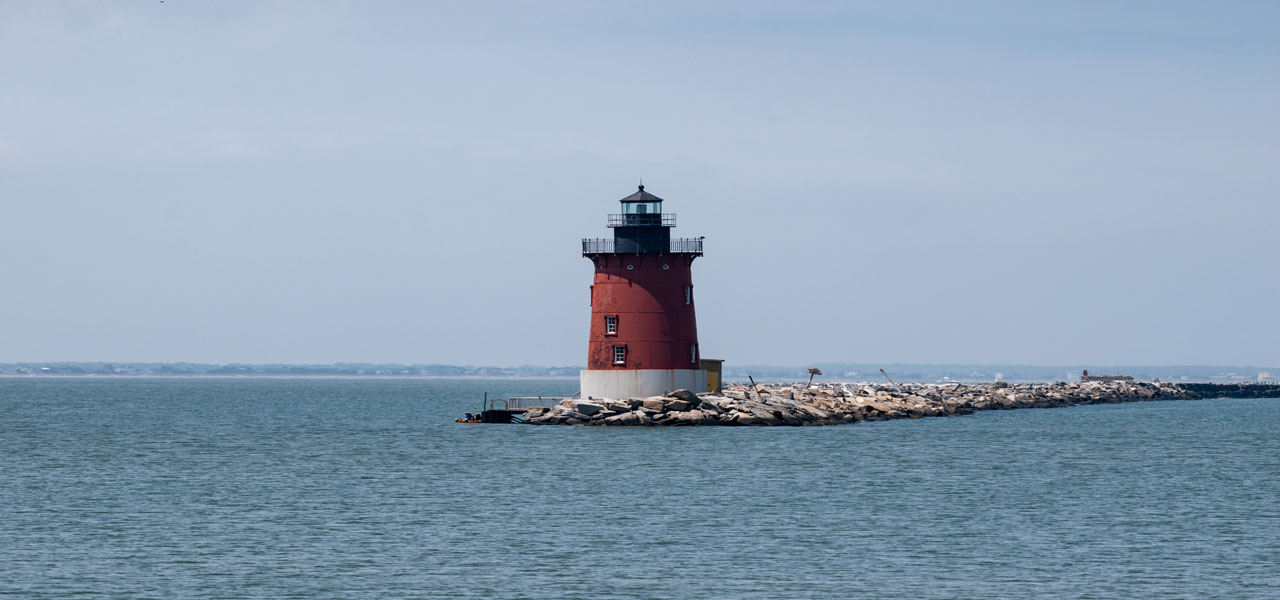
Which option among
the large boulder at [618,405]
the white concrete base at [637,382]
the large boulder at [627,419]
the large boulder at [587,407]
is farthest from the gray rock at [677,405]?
the large boulder at [587,407]

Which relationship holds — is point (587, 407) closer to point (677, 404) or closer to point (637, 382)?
point (637, 382)

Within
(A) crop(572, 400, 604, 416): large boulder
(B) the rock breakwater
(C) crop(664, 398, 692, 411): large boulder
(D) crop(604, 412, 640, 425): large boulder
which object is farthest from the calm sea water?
(C) crop(664, 398, 692, 411): large boulder

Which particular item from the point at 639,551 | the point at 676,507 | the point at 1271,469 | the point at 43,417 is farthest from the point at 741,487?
the point at 43,417

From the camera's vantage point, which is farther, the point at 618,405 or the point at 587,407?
the point at 587,407

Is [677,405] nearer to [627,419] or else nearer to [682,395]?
[682,395]

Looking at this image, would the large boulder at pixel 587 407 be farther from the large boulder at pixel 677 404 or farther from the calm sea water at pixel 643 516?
the large boulder at pixel 677 404

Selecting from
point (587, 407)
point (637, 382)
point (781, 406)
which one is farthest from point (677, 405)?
point (781, 406)

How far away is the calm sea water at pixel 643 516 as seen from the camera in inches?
1080

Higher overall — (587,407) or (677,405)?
(677,405)

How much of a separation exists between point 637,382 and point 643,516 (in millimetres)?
25261

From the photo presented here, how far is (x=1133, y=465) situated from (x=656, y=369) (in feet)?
64.3

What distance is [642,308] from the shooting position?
60.8 metres

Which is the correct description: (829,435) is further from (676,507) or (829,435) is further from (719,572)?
(719,572)

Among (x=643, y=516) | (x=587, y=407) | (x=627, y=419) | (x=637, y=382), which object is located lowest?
(x=643, y=516)
